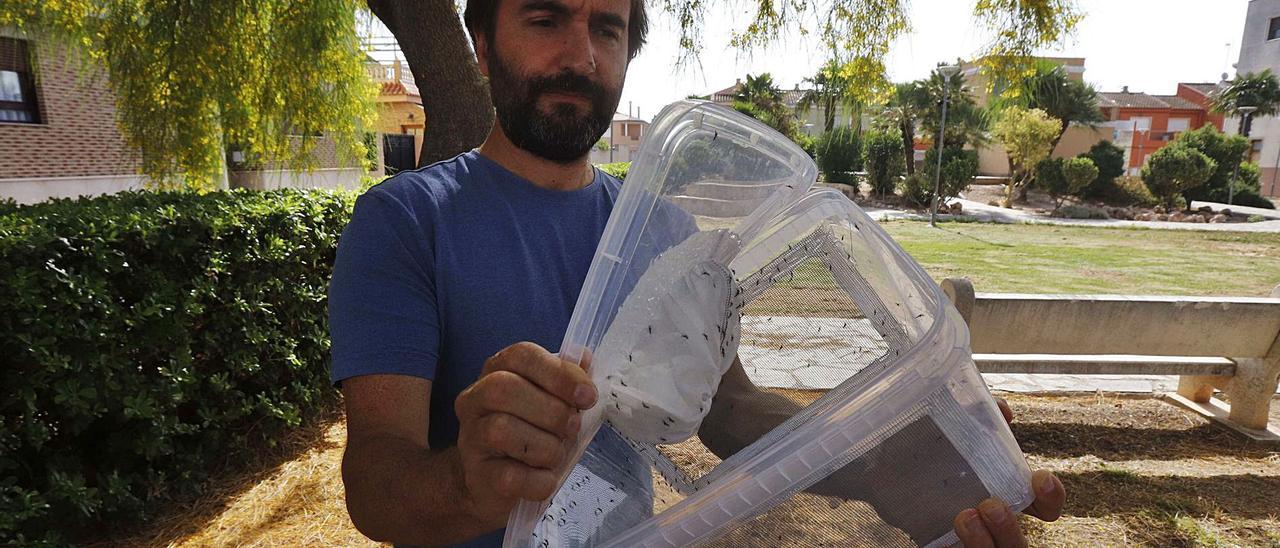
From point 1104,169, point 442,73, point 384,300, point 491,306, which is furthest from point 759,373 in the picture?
point 1104,169

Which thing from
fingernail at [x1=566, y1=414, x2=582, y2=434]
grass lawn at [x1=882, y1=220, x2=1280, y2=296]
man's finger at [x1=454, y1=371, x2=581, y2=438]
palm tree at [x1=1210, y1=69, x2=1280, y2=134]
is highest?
palm tree at [x1=1210, y1=69, x2=1280, y2=134]

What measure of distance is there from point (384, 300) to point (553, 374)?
433mm

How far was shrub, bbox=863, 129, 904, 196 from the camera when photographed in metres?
24.3

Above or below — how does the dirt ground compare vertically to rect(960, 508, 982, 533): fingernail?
below

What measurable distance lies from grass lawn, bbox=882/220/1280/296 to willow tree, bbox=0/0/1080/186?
4.60m

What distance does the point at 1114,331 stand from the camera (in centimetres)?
356

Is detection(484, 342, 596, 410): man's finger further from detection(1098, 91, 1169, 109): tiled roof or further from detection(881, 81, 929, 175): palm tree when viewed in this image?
detection(1098, 91, 1169, 109): tiled roof

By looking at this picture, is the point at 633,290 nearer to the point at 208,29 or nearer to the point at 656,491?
the point at 656,491

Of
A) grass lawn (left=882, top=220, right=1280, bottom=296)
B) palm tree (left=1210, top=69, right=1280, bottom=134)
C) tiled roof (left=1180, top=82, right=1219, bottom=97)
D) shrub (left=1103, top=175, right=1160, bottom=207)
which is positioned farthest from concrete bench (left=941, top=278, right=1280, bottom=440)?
tiled roof (left=1180, top=82, right=1219, bottom=97)

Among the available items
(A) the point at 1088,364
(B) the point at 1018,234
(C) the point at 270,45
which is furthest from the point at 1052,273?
(C) the point at 270,45

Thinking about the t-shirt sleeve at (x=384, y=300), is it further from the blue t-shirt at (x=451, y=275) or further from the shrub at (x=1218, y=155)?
the shrub at (x=1218, y=155)

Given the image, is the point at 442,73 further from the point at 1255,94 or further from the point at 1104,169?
the point at 1255,94

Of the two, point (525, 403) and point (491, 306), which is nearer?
point (525, 403)

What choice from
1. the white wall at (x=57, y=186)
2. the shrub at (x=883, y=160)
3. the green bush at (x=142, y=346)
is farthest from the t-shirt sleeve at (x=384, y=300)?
the shrub at (x=883, y=160)
